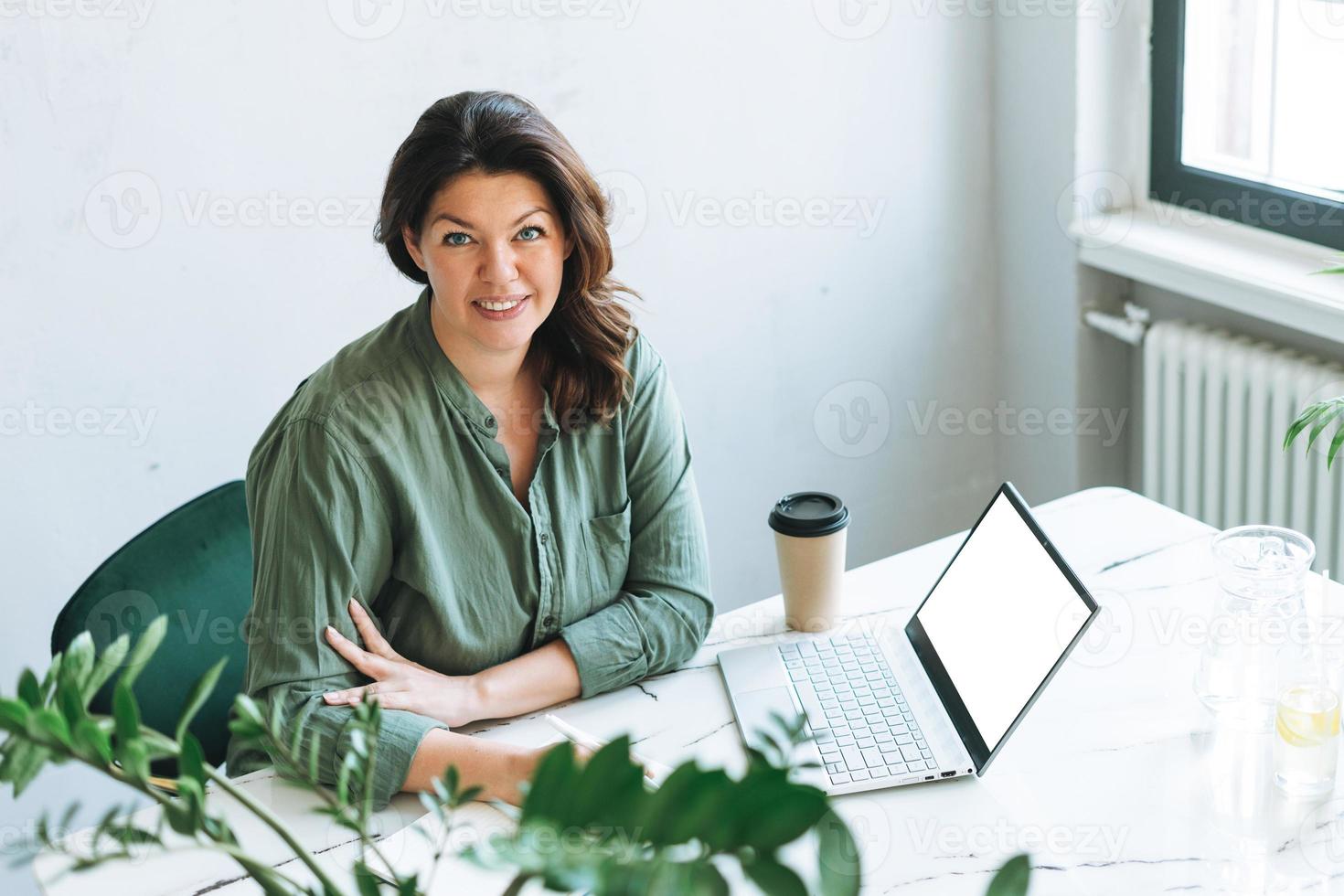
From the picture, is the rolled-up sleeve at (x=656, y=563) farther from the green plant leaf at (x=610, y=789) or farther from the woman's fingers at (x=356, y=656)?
the green plant leaf at (x=610, y=789)

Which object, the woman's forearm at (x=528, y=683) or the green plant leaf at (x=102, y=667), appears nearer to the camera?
the green plant leaf at (x=102, y=667)

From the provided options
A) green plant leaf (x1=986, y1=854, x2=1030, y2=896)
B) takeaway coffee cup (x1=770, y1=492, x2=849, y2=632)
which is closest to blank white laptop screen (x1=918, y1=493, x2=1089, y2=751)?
takeaway coffee cup (x1=770, y1=492, x2=849, y2=632)

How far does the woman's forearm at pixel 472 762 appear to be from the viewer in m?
1.30

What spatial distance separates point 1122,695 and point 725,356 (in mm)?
1243

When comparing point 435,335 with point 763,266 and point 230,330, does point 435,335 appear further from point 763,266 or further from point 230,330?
point 763,266

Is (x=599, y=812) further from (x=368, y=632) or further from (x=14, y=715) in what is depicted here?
(x=368, y=632)

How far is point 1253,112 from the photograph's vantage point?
2.38 m

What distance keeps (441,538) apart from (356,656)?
163 millimetres

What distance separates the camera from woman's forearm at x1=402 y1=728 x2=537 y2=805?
4.26ft

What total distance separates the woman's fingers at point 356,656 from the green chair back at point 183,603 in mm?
313

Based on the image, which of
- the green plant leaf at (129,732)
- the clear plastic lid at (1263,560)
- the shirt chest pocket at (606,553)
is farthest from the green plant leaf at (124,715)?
the clear plastic lid at (1263,560)

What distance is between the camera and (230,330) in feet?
6.86

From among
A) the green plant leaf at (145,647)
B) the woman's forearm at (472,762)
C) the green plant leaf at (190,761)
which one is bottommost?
the woman's forearm at (472,762)

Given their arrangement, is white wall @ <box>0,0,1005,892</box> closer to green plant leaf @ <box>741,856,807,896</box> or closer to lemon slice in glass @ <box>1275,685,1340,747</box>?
lemon slice in glass @ <box>1275,685,1340,747</box>
